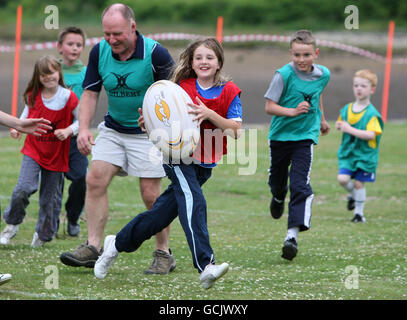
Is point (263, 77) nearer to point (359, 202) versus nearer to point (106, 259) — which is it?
point (359, 202)

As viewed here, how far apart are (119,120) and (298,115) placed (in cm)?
179

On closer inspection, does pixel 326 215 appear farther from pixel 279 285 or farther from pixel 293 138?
pixel 279 285

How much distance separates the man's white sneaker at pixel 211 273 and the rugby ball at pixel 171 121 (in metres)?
0.83

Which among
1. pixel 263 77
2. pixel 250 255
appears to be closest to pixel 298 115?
pixel 250 255

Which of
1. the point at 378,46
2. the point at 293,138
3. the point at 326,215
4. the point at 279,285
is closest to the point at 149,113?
the point at 279,285

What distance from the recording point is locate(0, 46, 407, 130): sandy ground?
25578 mm

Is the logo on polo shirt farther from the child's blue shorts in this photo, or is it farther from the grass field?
the child's blue shorts

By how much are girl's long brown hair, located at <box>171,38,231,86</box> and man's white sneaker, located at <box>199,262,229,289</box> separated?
1.37 meters

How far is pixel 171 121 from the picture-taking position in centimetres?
640

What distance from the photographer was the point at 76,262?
7105mm

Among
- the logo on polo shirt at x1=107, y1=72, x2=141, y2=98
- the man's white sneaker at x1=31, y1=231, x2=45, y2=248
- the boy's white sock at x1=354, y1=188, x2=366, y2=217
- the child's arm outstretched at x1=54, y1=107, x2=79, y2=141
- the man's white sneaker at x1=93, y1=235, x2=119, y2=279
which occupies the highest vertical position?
the logo on polo shirt at x1=107, y1=72, x2=141, y2=98

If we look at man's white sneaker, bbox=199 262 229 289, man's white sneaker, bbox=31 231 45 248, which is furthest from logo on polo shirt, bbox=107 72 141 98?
man's white sneaker, bbox=31 231 45 248

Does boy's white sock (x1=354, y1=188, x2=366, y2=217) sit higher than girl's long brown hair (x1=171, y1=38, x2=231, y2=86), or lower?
lower

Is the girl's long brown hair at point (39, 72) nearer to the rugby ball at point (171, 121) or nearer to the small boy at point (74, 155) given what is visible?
the small boy at point (74, 155)
